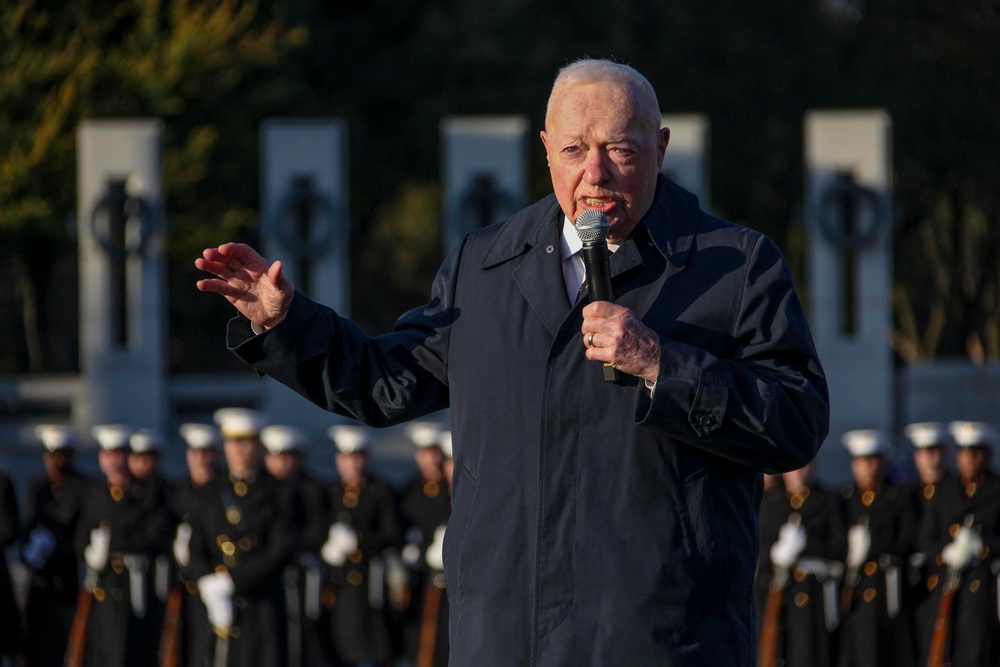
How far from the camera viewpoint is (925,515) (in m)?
11.9

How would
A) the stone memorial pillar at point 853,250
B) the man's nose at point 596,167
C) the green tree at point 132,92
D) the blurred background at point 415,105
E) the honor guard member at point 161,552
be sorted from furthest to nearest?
the blurred background at point 415,105, the green tree at point 132,92, the stone memorial pillar at point 853,250, the honor guard member at point 161,552, the man's nose at point 596,167

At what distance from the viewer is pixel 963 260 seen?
33.9 m

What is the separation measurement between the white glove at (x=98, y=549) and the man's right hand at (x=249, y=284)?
8.80 m

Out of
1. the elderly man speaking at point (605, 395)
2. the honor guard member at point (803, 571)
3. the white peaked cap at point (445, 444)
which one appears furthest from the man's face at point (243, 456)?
the elderly man speaking at point (605, 395)

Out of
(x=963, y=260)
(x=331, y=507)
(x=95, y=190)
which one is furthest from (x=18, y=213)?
(x=963, y=260)

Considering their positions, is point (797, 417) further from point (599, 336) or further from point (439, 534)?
point (439, 534)

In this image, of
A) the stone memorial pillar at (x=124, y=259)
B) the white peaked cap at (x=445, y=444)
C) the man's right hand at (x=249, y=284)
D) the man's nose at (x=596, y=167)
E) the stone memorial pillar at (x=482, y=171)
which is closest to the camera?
the man's nose at (x=596, y=167)

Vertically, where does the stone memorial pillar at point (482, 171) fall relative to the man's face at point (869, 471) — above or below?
above

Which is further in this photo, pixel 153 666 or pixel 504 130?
pixel 504 130

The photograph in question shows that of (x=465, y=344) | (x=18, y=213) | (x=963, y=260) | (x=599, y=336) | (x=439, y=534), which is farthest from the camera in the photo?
(x=963, y=260)

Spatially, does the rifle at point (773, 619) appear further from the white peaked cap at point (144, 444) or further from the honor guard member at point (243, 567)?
the white peaked cap at point (144, 444)

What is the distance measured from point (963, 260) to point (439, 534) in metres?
23.3

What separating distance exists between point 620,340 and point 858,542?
980cm

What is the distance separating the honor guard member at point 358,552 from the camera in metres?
12.9
